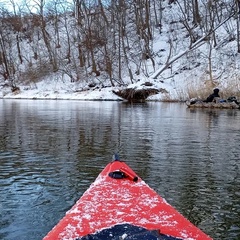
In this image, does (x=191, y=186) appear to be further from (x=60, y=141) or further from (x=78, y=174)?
(x=60, y=141)

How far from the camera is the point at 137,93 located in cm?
3117

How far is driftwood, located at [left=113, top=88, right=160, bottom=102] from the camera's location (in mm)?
31000

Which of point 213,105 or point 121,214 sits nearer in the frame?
point 121,214

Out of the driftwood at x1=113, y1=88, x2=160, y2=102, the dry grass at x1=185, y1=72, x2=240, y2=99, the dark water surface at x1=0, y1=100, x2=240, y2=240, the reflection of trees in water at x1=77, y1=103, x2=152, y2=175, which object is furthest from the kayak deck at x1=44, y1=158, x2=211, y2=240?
the driftwood at x1=113, y1=88, x2=160, y2=102

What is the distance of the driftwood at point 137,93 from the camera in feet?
102

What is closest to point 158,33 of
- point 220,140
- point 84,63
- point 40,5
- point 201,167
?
point 84,63

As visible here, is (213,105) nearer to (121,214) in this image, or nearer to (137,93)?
(137,93)

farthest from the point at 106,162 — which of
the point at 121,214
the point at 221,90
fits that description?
the point at 221,90

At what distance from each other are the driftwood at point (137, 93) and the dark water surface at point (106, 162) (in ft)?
61.2

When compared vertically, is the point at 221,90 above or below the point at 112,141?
above

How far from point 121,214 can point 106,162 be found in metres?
4.25

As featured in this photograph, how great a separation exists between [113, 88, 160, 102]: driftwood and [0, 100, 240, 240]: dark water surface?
61.2 ft

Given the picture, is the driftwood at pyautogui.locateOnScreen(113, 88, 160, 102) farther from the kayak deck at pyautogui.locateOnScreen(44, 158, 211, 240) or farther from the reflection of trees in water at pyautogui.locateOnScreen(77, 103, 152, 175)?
the kayak deck at pyautogui.locateOnScreen(44, 158, 211, 240)

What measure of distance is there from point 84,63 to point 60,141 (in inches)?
1335
